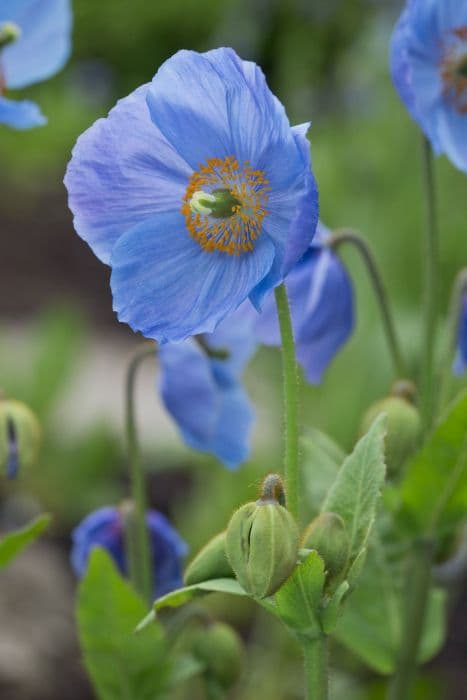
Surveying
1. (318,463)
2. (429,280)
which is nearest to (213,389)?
(318,463)

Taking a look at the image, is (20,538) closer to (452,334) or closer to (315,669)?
(315,669)

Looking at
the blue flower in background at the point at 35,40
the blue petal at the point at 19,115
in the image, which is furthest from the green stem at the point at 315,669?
the blue flower in background at the point at 35,40

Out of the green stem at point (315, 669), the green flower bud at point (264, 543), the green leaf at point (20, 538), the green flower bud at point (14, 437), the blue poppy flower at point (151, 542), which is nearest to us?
the green flower bud at point (264, 543)

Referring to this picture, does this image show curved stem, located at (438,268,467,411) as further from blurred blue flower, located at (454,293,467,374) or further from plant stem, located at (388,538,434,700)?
plant stem, located at (388,538,434,700)

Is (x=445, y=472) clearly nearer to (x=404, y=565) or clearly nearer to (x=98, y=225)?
(x=404, y=565)

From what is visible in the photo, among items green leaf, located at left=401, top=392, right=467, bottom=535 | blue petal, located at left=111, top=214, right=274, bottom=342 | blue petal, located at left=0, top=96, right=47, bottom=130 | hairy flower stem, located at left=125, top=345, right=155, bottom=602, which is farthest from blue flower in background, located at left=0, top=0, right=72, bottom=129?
green leaf, located at left=401, top=392, right=467, bottom=535

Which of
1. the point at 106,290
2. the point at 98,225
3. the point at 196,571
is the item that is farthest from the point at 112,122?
the point at 106,290

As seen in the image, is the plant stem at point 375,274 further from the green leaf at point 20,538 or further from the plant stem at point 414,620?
the green leaf at point 20,538
